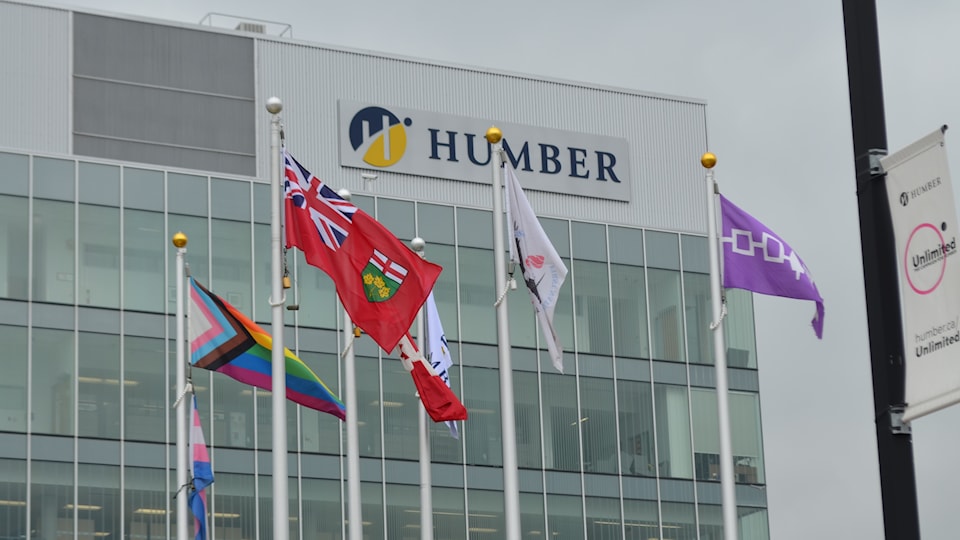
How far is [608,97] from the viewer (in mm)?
52281

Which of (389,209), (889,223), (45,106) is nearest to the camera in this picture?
(889,223)

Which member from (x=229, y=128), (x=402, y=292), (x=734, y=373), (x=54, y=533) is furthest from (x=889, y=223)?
(x=734, y=373)

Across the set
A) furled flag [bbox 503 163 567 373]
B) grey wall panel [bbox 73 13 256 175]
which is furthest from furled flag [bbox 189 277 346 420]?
grey wall panel [bbox 73 13 256 175]

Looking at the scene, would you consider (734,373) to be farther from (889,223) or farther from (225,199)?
(889,223)

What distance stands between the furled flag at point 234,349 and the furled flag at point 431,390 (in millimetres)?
1463

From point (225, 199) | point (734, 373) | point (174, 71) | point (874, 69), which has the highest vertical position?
point (174, 71)

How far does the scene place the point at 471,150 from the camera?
4959cm

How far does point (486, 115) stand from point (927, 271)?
3952cm

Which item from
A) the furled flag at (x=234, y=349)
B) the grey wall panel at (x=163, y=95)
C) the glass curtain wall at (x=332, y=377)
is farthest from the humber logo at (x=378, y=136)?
the furled flag at (x=234, y=349)

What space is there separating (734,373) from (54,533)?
2073 cm

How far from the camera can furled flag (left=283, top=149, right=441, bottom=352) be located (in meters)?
26.0

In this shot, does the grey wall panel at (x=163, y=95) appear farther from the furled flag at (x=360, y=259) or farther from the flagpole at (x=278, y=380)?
the flagpole at (x=278, y=380)

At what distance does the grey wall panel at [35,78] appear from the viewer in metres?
44.2

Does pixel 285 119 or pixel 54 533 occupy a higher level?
pixel 285 119
